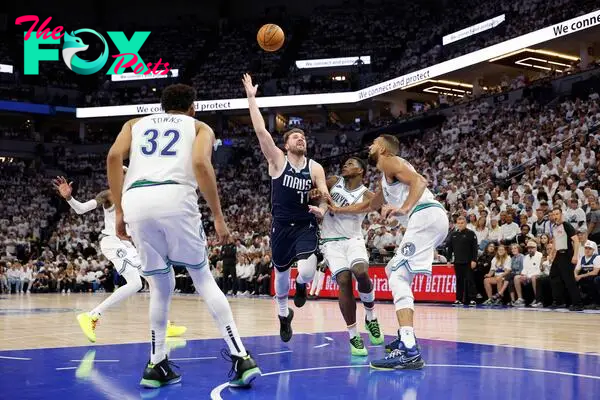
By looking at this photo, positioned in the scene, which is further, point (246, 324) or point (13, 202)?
point (13, 202)

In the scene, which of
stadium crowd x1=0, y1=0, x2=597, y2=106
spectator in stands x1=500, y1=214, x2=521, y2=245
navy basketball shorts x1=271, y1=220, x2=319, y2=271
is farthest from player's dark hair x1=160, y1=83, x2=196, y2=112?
stadium crowd x1=0, y1=0, x2=597, y2=106

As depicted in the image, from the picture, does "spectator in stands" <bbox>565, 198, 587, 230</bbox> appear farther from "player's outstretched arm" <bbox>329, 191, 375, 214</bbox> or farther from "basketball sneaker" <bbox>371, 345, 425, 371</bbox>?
"basketball sneaker" <bbox>371, 345, 425, 371</bbox>

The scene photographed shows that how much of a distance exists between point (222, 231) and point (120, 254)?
4.63 metres

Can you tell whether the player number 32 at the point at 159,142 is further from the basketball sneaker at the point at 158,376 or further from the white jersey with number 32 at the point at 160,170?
the basketball sneaker at the point at 158,376

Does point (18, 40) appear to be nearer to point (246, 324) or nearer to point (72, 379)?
point (246, 324)

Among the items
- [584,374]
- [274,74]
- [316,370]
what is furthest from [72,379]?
[274,74]

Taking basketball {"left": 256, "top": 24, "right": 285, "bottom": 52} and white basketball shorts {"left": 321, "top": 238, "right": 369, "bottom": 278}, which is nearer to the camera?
white basketball shorts {"left": 321, "top": 238, "right": 369, "bottom": 278}

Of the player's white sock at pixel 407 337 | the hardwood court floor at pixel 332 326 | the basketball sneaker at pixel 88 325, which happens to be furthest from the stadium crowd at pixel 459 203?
the basketball sneaker at pixel 88 325

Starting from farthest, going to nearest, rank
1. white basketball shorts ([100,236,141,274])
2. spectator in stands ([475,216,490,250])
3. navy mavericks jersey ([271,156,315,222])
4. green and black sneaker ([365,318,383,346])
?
spectator in stands ([475,216,490,250]) → white basketball shorts ([100,236,141,274]) → green and black sneaker ([365,318,383,346]) → navy mavericks jersey ([271,156,315,222])

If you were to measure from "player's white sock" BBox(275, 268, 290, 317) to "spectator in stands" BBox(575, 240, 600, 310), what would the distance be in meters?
8.10

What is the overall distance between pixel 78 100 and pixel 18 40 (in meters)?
7.01

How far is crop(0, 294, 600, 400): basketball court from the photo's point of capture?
480cm

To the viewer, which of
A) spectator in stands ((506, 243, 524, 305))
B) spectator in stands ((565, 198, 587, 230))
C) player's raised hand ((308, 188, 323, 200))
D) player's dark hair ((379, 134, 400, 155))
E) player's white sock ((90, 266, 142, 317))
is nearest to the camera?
player's dark hair ((379, 134, 400, 155))

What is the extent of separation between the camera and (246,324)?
10602 millimetres
